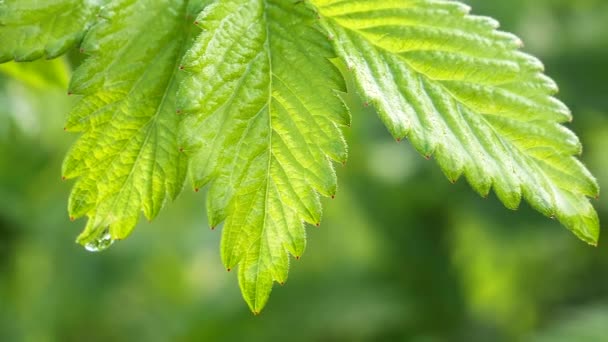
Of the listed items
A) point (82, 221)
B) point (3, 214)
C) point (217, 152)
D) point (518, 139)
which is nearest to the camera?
point (217, 152)

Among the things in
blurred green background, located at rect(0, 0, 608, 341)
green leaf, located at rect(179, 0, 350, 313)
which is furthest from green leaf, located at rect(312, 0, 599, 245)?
blurred green background, located at rect(0, 0, 608, 341)

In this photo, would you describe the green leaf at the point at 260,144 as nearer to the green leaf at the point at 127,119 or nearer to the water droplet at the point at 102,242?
the green leaf at the point at 127,119

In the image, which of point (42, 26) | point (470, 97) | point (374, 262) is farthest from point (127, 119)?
point (374, 262)

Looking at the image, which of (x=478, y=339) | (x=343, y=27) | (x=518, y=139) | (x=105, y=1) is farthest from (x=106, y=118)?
(x=478, y=339)

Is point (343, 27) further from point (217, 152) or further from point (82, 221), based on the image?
point (82, 221)

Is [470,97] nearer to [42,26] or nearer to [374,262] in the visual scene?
[42,26]

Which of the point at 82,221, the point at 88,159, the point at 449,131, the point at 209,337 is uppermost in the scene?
the point at 449,131

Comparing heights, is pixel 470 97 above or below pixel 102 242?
above
